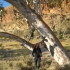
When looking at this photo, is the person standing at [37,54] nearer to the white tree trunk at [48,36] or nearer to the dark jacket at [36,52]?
the dark jacket at [36,52]

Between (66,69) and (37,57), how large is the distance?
3866 mm

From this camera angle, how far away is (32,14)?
14820mm

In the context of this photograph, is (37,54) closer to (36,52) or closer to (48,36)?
(36,52)

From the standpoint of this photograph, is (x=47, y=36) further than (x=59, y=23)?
No

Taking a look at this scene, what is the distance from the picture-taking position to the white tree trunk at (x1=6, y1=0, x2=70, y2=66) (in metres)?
14.5

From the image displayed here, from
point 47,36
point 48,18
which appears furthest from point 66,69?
point 48,18

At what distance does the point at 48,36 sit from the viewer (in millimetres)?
14695

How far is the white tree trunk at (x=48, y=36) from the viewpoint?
14.5 meters

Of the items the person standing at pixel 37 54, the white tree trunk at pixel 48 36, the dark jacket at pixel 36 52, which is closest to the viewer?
the white tree trunk at pixel 48 36

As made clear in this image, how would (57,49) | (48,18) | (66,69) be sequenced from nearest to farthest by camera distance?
(66,69) < (57,49) < (48,18)

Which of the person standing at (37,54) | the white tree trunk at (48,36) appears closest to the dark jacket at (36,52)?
the person standing at (37,54)

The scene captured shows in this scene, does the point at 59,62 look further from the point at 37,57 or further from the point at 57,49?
the point at 37,57

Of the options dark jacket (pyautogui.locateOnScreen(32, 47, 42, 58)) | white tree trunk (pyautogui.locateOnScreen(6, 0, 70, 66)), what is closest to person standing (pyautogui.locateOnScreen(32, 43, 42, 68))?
dark jacket (pyautogui.locateOnScreen(32, 47, 42, 58))

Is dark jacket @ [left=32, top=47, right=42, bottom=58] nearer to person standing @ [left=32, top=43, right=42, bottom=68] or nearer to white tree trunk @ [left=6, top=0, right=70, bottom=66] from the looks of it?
person standing @ [left=32, top=43, right=42, bottom=68]
